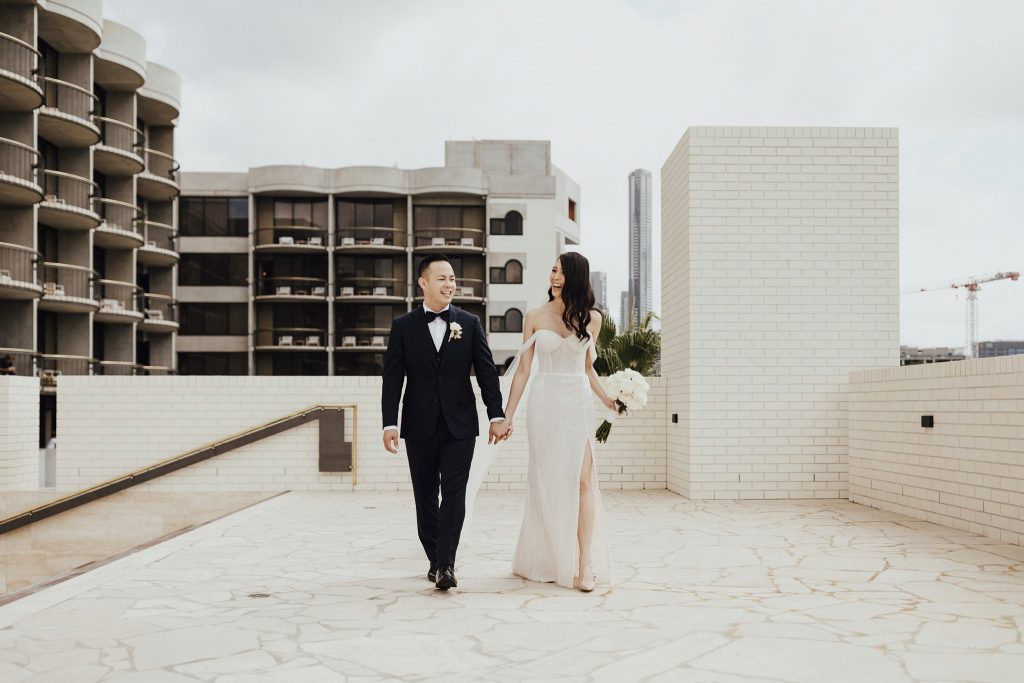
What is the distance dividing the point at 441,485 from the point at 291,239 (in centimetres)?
4168

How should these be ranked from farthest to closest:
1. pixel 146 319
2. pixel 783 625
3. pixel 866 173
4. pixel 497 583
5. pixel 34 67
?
pixel 146 319, pixel 34 67, pixel 866 173, pixel 497 583, pixel 783 625

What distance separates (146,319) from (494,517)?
109ft

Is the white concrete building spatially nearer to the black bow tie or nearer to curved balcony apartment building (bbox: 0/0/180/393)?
curved balcony apartment building (bbox: 0/0/180/393)

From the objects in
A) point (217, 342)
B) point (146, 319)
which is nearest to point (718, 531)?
point (146, 319)

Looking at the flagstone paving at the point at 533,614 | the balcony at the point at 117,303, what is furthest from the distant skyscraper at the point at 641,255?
the flagstone paving at the point at 533,614

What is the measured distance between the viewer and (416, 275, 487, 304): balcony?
4631 cm

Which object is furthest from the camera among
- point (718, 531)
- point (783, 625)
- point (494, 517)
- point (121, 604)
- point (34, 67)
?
point (34, 67)

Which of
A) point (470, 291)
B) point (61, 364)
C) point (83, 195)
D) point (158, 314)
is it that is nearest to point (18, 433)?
point (61, 364)

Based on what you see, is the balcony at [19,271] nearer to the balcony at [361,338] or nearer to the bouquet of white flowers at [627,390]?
the balcony at [361,338]

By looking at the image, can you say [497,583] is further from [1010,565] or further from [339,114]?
Result: [339,114]

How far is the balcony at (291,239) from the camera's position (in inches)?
1791

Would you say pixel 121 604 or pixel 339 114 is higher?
pixel 339 114

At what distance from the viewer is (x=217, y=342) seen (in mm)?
46125

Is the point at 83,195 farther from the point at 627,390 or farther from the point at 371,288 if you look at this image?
the point at 627,390
